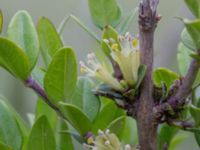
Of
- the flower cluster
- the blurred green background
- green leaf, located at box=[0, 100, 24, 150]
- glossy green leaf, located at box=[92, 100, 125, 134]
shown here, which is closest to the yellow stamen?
the flower cluster

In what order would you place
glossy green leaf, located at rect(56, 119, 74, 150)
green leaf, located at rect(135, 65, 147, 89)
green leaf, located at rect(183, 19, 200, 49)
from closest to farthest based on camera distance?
1. green leaf, located at rect(183, 19, 200, 49)
2. green leaf, located at rect(135, 65, 147, 89)
3. glossy green leaf, located at rect(56, 119, 74, 150)

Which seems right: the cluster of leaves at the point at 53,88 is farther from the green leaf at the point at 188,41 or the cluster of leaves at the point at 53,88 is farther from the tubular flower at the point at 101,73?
the green leaf at the point at 188,41

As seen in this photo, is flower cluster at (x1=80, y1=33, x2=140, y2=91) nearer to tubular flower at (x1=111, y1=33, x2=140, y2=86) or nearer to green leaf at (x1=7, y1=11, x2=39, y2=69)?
tubular flower at (x1=111, y1=33, x2=140, y2=86)

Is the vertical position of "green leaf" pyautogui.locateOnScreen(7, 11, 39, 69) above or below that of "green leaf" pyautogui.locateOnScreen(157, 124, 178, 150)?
above

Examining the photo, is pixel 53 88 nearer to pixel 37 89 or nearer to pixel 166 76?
pixel 37 89

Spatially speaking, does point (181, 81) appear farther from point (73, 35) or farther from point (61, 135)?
point (73, 35)

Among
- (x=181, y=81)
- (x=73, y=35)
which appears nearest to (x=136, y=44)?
(x=181, y=81)

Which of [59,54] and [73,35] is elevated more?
[59,54]

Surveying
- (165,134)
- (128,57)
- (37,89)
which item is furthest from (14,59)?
(165,134)
